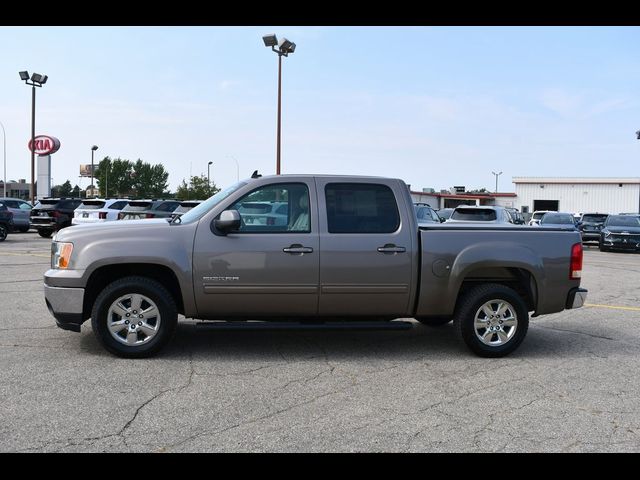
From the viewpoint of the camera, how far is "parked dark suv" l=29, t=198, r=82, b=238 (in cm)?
2569

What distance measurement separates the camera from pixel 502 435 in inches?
171

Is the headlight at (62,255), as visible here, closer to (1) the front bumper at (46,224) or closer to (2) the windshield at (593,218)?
(1) the front bumper at (46,224)

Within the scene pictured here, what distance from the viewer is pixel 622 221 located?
26984 millimetres

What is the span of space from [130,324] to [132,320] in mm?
43

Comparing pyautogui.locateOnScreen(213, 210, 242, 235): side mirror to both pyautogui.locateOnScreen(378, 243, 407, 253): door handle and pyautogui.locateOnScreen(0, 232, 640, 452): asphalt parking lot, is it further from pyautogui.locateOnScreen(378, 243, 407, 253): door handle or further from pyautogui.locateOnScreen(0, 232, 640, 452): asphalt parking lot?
pyautogui.locateOnScreen(378, 243, 407, 253): door handle

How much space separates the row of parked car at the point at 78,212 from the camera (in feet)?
75.7

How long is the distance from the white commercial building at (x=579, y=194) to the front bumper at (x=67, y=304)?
5612 cm

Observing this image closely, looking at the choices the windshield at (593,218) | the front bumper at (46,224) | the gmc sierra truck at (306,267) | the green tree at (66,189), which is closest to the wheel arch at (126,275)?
the gmc sierra truck at (306,267)

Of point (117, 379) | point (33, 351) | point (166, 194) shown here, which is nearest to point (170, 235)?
point (117, 379)

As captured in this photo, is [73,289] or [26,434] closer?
[26,434]

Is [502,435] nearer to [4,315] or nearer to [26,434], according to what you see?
[26,434]
